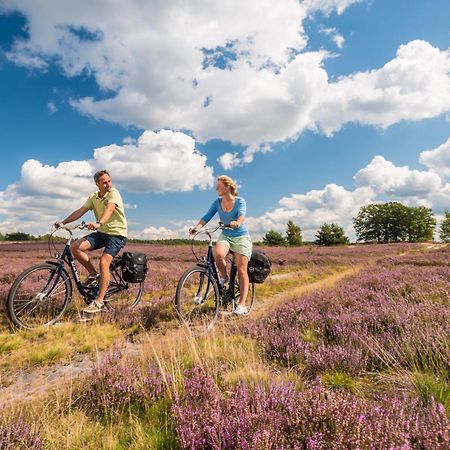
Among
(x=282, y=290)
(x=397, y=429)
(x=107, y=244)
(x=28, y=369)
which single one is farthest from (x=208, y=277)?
(x=282, y=290)

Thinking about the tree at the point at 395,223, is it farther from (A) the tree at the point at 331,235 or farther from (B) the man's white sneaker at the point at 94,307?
(B) the man's white sneaker at the point at 94,307

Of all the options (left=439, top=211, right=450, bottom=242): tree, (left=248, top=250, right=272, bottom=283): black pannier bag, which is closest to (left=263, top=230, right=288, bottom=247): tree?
(left=439, top=211, right=450, bottom=242): tree

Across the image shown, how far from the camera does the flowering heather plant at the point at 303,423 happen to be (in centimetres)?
179

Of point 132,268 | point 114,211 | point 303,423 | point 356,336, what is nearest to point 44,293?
point 132,268

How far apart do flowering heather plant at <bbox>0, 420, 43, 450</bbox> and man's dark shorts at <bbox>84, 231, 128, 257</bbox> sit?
4161mm

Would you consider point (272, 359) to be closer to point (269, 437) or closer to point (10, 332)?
point (269, 437)

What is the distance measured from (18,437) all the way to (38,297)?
13.0 ft

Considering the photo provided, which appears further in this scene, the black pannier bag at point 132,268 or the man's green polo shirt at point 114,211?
the black pannier bag at point 132,268

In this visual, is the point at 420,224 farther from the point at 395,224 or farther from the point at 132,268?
the point at 132,268

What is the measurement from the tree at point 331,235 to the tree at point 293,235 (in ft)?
22.3

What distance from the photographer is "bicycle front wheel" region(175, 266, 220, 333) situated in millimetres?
5750

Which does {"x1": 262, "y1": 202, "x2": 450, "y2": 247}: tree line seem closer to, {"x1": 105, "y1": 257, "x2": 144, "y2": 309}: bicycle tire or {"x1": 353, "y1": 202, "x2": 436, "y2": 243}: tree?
{"x1": 353, "y1": 202, "x2": 436, "y2": 243}: tree

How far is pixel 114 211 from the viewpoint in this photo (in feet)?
21.2

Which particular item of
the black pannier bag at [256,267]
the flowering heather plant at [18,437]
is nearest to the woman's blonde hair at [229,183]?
the black pannier bag at [256,267]
